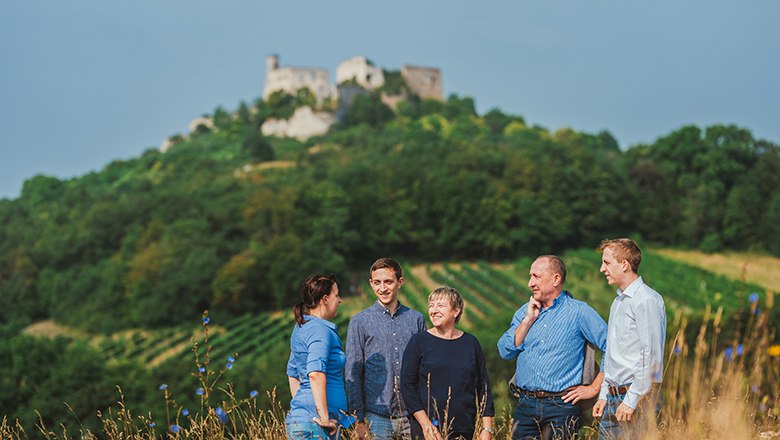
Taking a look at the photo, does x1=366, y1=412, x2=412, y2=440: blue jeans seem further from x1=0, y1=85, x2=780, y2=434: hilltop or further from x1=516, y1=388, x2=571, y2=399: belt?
x1=0, y1=85, x2=780, y2=434: hilltop

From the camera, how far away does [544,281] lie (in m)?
3.82

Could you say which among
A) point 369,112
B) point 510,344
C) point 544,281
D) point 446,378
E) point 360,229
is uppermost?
point 369,112

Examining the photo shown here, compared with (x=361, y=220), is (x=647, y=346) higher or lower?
lower

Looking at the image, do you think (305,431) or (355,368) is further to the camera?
(355,368)

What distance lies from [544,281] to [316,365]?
1.24m

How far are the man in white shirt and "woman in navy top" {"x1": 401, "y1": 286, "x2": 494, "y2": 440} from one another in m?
0.58

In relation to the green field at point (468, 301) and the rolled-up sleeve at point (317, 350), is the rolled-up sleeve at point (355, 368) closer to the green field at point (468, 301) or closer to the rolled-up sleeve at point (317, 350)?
the rolled-up sleeve at point (317, 350)

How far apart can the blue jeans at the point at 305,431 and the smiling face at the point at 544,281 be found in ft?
4.18

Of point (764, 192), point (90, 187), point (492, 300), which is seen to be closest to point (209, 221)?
point (492, 300)

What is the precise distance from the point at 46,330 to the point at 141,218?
9.88 metres

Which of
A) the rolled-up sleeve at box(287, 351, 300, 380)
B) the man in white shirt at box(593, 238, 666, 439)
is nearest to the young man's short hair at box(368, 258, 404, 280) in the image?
the rolled-up sleeve at box(287, 351, 300, 380)

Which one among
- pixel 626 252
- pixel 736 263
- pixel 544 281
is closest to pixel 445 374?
pixel 544 281

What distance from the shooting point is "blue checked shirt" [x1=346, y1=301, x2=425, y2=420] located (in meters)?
3.95

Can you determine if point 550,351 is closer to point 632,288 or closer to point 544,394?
point 544,394
